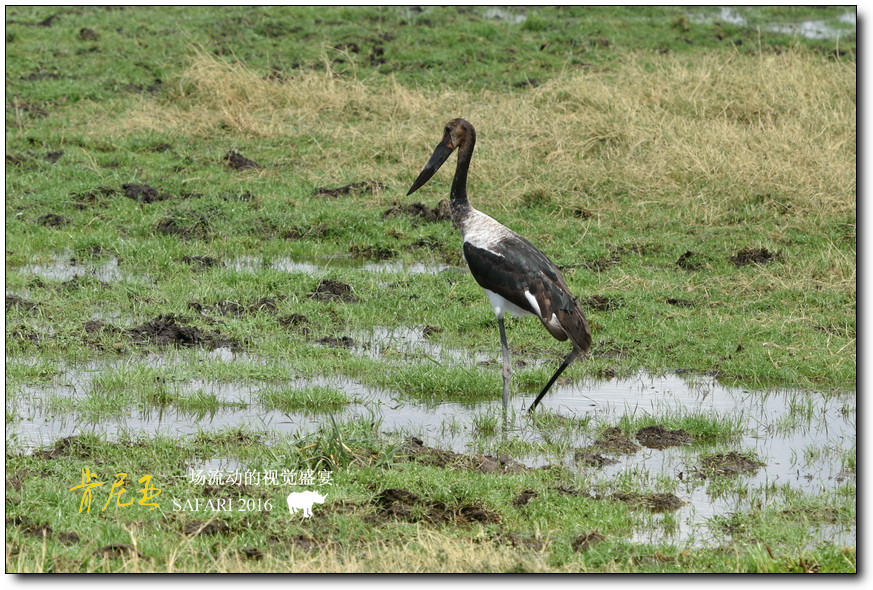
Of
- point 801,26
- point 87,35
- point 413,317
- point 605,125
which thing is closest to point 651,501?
point 413,317

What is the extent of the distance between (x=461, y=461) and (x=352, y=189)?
20.9ft

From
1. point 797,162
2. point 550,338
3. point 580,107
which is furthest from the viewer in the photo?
point 580,107

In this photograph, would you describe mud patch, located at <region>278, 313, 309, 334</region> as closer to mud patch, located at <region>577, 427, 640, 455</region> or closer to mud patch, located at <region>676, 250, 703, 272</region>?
mud patch, located at <region>577, 427, 640, 455</region>

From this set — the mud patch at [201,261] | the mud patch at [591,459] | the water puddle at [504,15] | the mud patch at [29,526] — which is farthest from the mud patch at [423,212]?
the water puddle at [504,15]

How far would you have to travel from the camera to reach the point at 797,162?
36.9ft

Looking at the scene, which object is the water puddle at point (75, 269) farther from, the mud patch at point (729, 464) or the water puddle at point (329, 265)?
the mud patch at point (729, 464)

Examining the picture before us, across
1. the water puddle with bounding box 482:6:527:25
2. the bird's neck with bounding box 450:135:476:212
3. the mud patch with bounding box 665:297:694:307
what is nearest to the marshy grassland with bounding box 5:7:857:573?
the mud patch with bounding box 665:297:694:307

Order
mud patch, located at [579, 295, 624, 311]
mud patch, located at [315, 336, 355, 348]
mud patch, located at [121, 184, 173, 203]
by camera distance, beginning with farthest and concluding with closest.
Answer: mud patch, located at [121, 184, 173, 203], mud patch, located at [579, 295, 624, 311], mud patch, located at [315, 336, 355, 348]

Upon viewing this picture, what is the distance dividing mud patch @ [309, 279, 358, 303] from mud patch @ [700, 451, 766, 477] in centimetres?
364

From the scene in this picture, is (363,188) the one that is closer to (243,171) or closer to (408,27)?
(243,171)

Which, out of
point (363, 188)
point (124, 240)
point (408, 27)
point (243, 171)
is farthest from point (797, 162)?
point (408, 27)

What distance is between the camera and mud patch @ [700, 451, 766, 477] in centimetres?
575

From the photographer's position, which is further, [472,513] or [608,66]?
[608,66]

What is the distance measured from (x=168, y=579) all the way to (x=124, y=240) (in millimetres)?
6286
